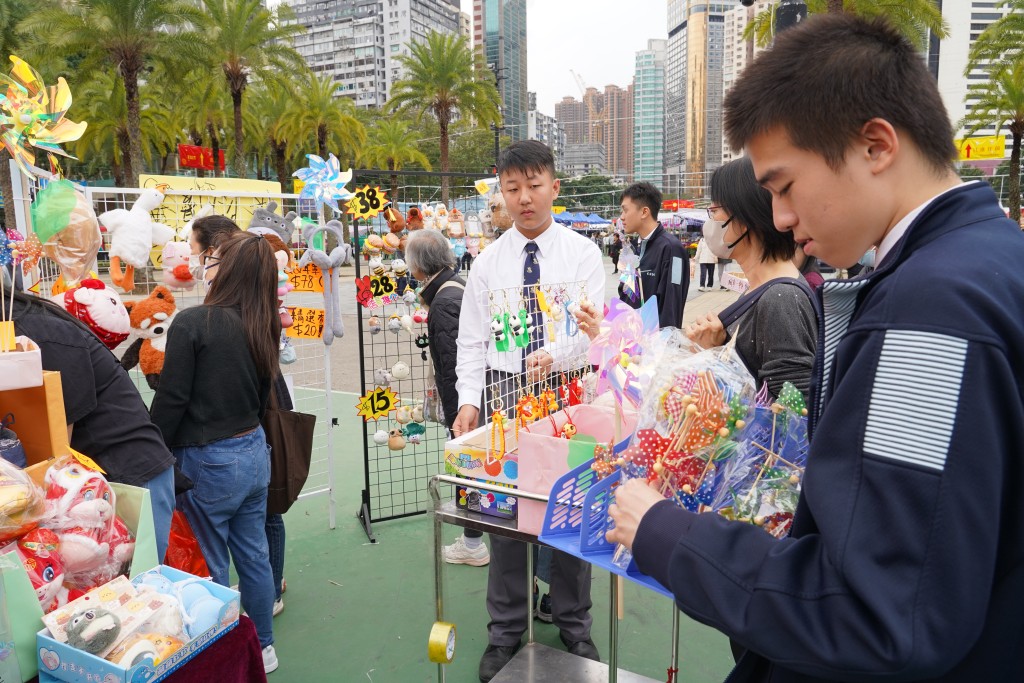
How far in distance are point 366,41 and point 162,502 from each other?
99721 mm

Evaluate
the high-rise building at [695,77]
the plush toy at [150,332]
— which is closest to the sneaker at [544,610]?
the plush toy at [150,332]

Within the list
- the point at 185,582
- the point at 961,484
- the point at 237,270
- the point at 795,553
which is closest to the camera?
the point at 961,484

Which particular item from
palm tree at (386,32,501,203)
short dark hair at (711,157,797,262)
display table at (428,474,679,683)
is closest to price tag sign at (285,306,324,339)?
display table at (428,474,679,683)

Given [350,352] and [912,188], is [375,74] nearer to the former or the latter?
[350,352]

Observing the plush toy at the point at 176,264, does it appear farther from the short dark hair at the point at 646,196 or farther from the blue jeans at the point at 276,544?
the short dark hair at the point at 646,196

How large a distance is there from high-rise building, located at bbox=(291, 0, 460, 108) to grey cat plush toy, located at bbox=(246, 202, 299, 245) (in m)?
92.8

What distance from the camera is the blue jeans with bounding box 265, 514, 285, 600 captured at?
9.98 feet

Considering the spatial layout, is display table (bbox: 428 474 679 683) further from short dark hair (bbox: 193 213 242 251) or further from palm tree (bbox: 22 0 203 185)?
palm tree (bbox: 22 0 203 185)

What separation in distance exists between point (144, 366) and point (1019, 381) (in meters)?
3.17

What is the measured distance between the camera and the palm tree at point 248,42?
1819cm

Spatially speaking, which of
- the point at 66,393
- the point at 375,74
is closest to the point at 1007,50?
the point at 66,393

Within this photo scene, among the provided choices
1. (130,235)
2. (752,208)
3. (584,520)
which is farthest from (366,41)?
(584,520)

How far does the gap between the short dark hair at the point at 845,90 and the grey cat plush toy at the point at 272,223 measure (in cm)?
293

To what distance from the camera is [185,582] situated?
1661mm
